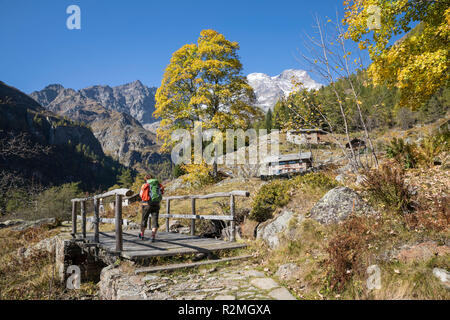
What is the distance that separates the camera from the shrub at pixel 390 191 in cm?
626

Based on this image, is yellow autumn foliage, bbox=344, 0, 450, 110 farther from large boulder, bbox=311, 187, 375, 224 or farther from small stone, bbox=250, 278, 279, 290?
small stone, bbox=250, 278, 279, 290

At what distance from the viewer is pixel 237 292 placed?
182 inches

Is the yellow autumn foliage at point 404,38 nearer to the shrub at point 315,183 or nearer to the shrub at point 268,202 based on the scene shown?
the shrub at point 315,183

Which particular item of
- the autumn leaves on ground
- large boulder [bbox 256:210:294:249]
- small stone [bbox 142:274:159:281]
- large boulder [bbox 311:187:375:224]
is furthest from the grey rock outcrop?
small stone [bbox 142:274:159:281]

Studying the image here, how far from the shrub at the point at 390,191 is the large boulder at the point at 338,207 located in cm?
38

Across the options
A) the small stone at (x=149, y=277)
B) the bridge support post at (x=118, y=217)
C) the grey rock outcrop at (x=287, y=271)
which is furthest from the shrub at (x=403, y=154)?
the bridge support post at (x=118, y=217)

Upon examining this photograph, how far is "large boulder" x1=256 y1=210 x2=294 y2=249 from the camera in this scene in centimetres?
719

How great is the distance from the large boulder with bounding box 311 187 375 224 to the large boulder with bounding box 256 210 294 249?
802 mm

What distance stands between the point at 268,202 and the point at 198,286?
4894mm

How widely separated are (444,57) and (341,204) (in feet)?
18.7

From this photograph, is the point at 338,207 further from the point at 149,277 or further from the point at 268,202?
the point at 149,277
